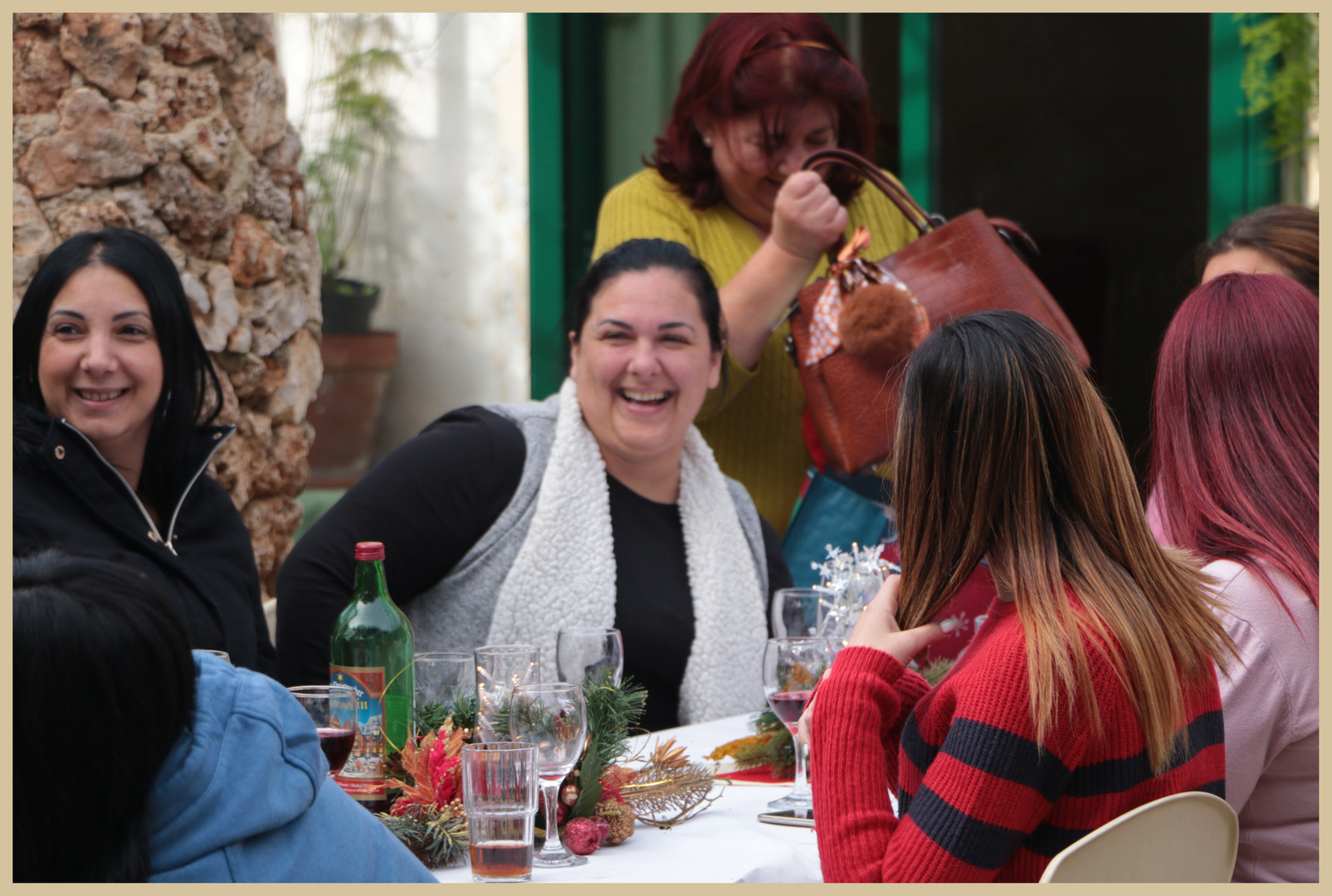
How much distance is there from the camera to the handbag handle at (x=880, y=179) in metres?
3.04

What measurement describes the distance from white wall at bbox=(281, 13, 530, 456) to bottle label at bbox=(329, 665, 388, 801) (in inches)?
114

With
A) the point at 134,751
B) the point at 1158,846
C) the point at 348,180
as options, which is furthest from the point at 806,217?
the point at 348,180

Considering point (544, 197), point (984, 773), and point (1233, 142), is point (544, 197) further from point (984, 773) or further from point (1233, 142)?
point (984, 773)

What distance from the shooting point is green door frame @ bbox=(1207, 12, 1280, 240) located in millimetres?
4113

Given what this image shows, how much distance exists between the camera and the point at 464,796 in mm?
1444

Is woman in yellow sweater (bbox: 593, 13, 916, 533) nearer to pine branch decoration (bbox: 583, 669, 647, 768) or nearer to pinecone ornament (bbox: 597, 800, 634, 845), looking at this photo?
pine branch decoration (bbox: 583, 669, 647, 768)

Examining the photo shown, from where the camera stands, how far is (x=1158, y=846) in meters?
1.23

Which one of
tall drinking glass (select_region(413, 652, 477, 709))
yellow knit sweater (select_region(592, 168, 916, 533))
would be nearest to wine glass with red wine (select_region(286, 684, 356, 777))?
tall drinking glass (select_region(413, 652, 477, 709))

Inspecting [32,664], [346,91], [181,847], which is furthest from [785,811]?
[346,91]

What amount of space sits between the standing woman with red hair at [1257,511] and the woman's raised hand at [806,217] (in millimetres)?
1156

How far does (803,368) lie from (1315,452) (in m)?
1.36

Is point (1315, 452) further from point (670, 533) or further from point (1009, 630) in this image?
point (670, 533)

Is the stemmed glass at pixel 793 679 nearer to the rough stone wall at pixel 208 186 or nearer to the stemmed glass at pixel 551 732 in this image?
the stemmed glass at pixel 551 732

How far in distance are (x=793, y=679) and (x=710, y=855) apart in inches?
13.4
